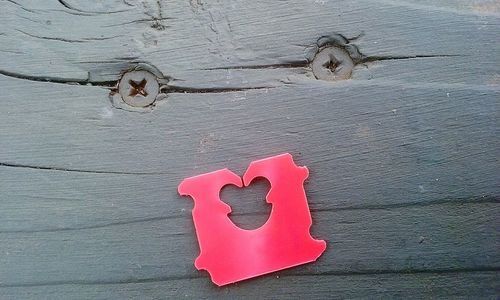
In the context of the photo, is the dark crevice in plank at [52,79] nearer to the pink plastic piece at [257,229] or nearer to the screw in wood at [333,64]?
the pink plastic piece at [257,229]

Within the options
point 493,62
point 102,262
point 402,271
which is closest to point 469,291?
point 402,271

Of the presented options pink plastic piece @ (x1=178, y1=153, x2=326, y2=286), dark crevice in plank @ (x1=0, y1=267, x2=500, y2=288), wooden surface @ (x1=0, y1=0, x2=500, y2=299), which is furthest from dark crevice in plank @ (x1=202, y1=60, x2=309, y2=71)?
dark crevice in plank @ (x1=0, y1=267, x2=500, y2=288)

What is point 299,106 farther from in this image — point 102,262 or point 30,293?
point 30,293

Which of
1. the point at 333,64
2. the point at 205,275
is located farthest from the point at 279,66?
the point at 205,275

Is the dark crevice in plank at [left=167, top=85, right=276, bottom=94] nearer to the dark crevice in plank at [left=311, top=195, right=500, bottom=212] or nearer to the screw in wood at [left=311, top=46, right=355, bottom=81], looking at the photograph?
the screw in wood at [left=311, top=46, right=355, bottom=81]

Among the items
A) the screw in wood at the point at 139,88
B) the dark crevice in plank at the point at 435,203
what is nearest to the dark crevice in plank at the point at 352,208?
the dark crevice in plank at the point at 435,203

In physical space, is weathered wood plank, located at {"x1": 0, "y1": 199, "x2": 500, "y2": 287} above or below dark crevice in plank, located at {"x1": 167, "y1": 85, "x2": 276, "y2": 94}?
below
